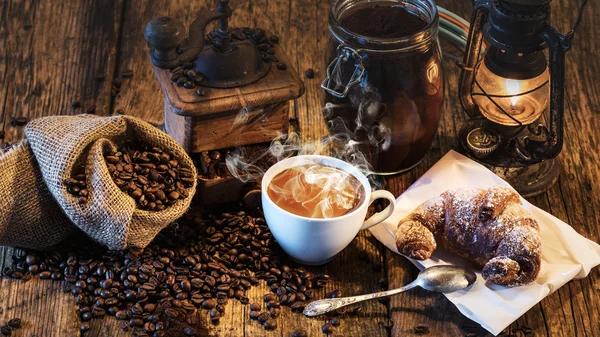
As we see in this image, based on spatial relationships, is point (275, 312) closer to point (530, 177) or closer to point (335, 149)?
point (335, 149)

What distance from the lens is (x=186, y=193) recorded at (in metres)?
2.13

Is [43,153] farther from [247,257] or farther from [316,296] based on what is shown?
[316,296]

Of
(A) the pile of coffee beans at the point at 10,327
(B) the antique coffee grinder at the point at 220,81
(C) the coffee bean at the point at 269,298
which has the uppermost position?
(B) the antique coffee grinder at the point at 220,81

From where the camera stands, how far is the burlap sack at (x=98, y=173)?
2004 mm

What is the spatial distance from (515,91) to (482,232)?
52cm

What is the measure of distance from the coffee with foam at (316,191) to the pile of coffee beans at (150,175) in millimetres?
259

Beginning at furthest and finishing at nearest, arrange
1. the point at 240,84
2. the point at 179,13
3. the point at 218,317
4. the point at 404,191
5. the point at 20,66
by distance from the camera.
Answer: the point at 179,13 < the point at 20,66 < the point at 404,191 < the point at 240,84 < the point at 218,317

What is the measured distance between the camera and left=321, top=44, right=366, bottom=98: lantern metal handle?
2156 millimetres

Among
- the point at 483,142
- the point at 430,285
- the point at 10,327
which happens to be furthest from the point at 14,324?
the point at 483,142

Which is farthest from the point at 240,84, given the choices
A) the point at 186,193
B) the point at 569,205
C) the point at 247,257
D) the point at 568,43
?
the point at 569,205

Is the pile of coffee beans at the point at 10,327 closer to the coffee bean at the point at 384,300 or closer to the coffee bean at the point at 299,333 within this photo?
the coffee bean at the point at 299,333


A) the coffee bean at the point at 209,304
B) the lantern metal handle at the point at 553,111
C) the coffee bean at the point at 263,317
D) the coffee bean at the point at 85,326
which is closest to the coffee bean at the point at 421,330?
the coffee bean at the point at 263,317

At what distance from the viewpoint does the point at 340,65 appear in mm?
2234

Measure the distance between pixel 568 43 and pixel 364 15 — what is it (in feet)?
1.91
